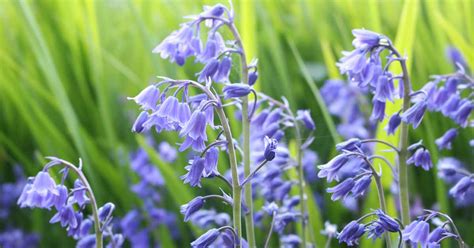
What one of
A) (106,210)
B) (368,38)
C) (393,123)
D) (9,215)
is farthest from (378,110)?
(9,215)

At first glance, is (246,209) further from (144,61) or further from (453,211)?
(144,61)

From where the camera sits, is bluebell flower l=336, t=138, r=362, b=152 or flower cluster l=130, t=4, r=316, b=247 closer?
flower cluster l=130, t=4, r=316, b=247

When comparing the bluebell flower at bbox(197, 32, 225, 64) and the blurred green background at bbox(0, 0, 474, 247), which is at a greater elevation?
the bluebell flower at bbox(197, 32, 225, 64)

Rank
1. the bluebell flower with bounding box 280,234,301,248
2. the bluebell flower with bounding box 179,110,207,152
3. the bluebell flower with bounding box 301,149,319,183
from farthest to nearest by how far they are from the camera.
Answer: the bluebell flower with bounding box 301,149,319,183 → the bluebell flower with bounding box 280,234,301,248 → the bluebell flower with bounding box 179,110,207,152

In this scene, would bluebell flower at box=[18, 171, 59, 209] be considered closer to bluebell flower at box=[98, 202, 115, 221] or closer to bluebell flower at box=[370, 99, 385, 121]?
bluebell flower at box=[98, 202, 115, 221]

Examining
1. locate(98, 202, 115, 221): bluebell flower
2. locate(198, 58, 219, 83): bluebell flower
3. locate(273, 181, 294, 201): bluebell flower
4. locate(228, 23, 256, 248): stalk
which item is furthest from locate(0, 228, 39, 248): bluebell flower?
locate(198, 58, 219, 83): bluebell flower

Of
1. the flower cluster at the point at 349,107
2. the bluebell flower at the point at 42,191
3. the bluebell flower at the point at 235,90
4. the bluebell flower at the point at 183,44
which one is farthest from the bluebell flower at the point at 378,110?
the flower cluster at the point at 349,107

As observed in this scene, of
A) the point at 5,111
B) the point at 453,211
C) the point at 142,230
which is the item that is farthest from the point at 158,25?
the point at 453,211

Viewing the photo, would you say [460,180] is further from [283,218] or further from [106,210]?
[106,210]

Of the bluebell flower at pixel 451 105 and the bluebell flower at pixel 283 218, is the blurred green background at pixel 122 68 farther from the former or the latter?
the bluebell flower at pixel 283 218
